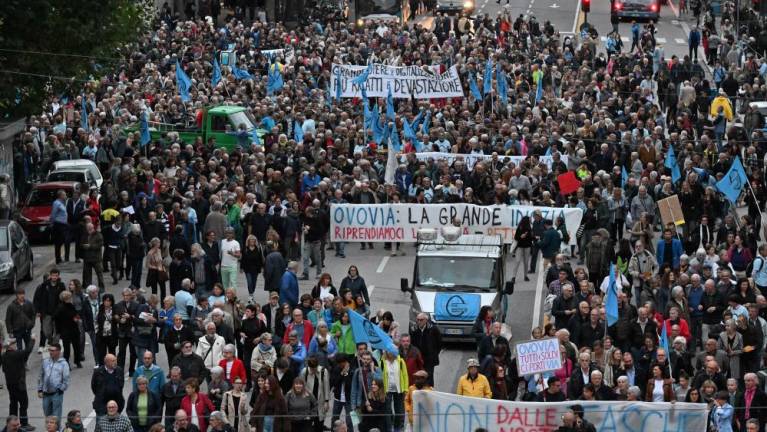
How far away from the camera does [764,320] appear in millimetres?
26359

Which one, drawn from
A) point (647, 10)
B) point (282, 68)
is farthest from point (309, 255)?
point (647, 10)

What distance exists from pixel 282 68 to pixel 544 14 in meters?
26.9

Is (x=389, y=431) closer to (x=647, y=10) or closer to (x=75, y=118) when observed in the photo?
(x=75, y=118)

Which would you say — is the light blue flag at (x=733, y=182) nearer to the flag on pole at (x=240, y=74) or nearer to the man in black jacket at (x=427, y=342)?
Answer: the man in black jacket at (x=427, y=342)

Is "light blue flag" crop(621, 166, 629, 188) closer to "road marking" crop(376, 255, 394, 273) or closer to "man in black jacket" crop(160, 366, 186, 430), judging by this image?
"road marking" crop(376, 255, 394, 273)

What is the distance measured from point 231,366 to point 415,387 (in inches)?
100

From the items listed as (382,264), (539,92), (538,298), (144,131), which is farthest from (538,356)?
(539,92)

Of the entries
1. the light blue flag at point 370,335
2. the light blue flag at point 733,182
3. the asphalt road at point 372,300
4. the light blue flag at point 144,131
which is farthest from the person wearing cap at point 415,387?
the light blue flag at point 144,131

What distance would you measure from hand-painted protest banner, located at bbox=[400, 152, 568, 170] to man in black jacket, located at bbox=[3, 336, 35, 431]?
14472 millimetres

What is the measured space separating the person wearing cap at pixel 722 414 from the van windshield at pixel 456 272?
707cm

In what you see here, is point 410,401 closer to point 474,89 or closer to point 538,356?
point 538,356

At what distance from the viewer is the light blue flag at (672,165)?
36.0 m

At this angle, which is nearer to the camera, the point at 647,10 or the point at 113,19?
the point at 113,19

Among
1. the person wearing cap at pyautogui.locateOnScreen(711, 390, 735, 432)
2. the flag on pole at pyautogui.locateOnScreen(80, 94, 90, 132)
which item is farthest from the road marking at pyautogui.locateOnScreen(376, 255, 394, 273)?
the person wearing cap at pyautogui.locateOnScreen(711, 390, 735, 432)
